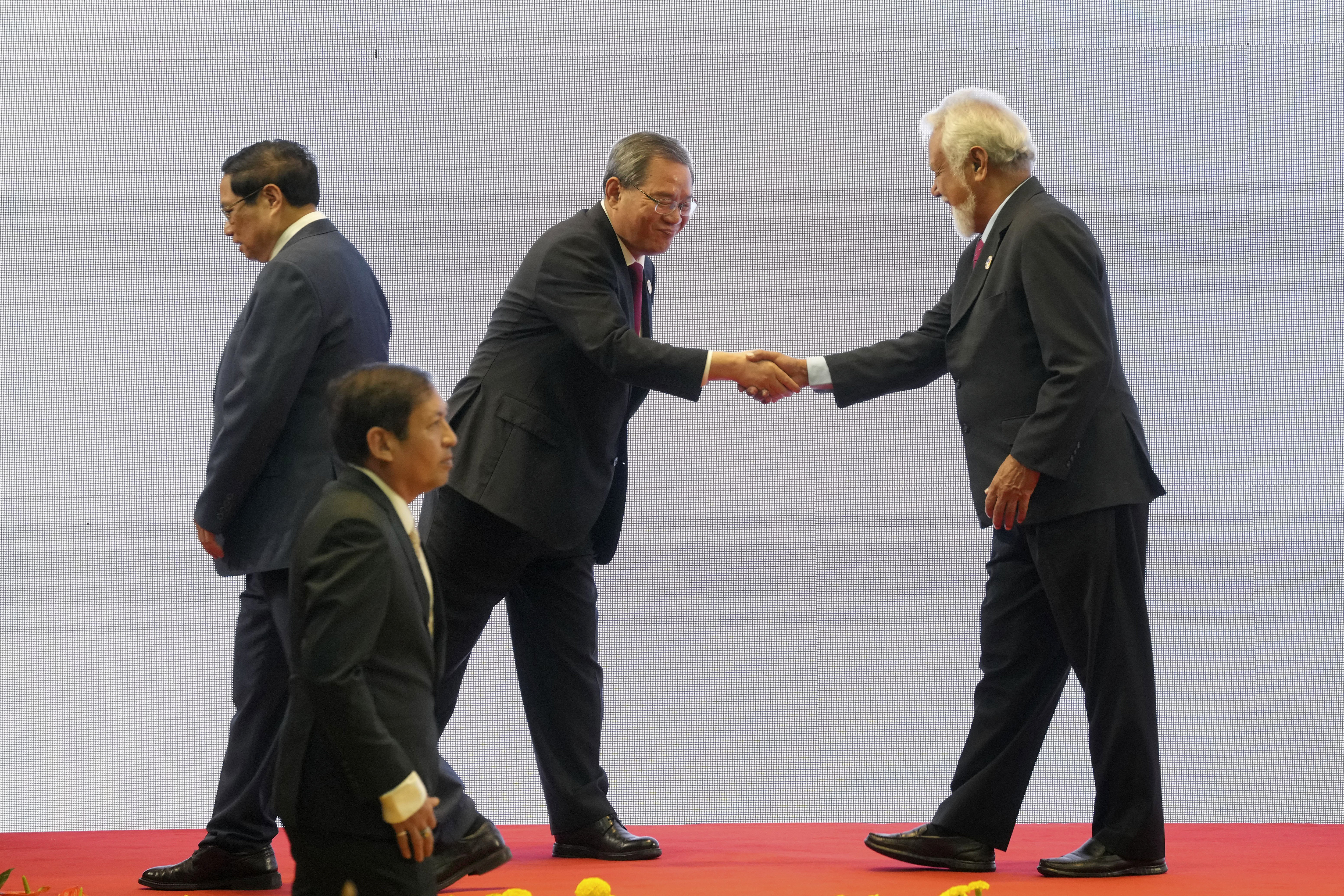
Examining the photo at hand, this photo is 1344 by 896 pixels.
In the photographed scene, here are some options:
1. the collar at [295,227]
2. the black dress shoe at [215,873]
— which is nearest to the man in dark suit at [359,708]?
the black dress shoe at [215,873]

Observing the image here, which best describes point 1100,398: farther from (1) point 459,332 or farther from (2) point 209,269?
(2) point 209,269

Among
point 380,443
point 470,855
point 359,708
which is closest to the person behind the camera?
point 359,708

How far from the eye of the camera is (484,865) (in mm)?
2014

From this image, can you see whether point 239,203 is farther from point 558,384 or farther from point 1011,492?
point 1011,492

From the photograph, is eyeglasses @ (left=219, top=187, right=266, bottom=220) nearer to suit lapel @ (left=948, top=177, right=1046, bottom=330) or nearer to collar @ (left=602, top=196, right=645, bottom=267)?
collar @ (left=602, top=196, right=645, bottom=267)

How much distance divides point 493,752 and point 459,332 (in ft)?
3.39

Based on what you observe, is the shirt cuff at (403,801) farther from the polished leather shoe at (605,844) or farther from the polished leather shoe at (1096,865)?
the polished leather shoe at (1096,865)

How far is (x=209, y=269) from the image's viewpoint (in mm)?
3562

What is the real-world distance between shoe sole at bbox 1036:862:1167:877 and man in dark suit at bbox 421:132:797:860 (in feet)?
2.20

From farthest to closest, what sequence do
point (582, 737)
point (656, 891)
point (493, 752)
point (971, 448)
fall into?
point (493, 752) → point (582, 737) → point (971, 448) → point (656, 891)

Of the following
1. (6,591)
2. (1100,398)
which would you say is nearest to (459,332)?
(6,591)

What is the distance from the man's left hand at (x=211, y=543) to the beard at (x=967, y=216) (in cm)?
133

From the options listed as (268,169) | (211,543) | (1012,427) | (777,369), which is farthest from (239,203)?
(1012,427)

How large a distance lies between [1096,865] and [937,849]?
0.81 ft
